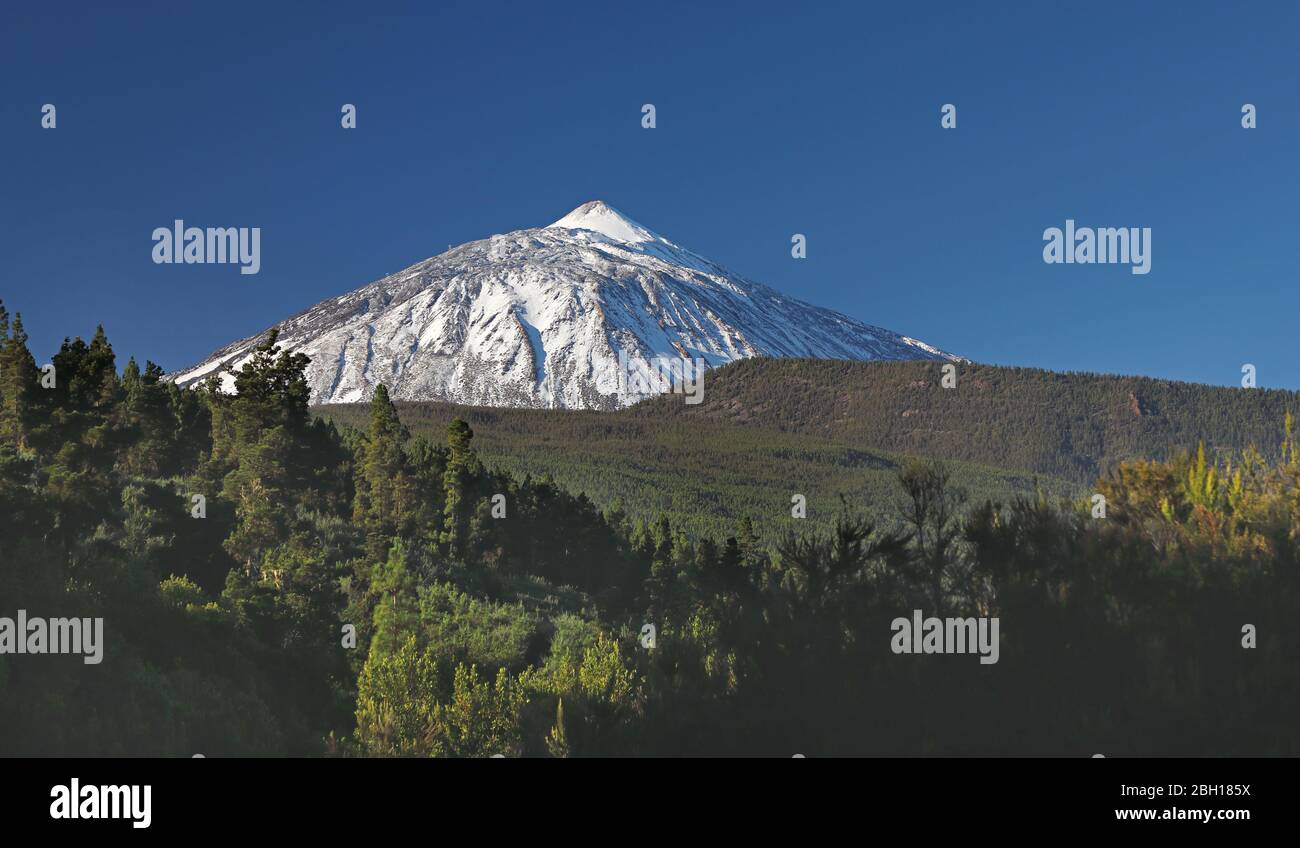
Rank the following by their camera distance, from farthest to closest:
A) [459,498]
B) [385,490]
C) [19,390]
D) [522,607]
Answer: [459,498] → [385,490] → [522,607] → [19,390]

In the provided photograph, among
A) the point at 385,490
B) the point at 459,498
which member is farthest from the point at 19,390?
the point at 459,498

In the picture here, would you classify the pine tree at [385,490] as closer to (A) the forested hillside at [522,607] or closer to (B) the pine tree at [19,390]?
(A) the forested hillside at [522,607]

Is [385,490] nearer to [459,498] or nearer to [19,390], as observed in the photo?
[459,498]

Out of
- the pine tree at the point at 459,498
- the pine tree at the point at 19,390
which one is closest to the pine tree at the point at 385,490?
the pine tree at the point at 459,498

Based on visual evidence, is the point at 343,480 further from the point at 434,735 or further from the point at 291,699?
the point at 434,735

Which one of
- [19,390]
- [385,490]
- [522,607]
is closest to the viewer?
[19,390]

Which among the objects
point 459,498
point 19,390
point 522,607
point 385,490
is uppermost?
point 19,390

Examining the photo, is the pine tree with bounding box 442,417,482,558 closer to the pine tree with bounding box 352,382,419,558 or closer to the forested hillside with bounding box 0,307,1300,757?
the forested hillside with bounding box 0,307,1300,757

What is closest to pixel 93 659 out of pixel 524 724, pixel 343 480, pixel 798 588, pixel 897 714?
pixel 524 724
